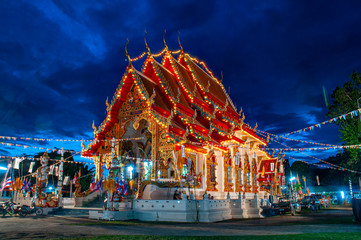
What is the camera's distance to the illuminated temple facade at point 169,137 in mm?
17656

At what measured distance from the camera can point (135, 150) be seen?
2195 cm

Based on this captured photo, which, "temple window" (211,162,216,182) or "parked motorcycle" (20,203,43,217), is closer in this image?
"parked motorcycle" (20,203,43,217)

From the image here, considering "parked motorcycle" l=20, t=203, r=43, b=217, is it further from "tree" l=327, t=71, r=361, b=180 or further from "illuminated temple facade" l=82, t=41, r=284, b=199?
"tree" l=327, t=71, r=361, b=180

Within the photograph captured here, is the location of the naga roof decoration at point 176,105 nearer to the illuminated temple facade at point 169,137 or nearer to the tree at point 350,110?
the illuminated temple facade at point 169,137

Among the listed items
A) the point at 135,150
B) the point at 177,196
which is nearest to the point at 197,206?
the point at 177,196

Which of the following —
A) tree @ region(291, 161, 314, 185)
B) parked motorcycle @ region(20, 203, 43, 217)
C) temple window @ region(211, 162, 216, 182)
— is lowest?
parked motorcycle @ region(20, 203, 43, 217)

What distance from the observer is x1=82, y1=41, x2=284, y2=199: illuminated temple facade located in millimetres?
17656

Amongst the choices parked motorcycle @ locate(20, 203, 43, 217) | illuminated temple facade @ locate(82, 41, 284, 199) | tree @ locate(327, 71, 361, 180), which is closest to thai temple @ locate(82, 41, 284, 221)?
illuminated temple facade @ locate(82, 41, 284, 199)

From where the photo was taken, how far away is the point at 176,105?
65.4ft

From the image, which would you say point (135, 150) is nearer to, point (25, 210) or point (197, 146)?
point (197, 146)

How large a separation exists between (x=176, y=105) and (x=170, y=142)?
3287 millimetres

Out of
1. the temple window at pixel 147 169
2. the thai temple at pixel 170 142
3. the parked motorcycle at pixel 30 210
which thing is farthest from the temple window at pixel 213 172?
the parked motorcycle at pixel 30 210

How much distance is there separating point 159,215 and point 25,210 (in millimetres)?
8750

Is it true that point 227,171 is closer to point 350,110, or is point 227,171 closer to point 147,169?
point 147,169
